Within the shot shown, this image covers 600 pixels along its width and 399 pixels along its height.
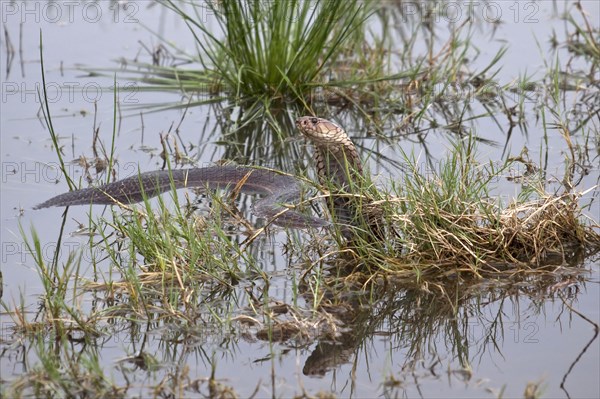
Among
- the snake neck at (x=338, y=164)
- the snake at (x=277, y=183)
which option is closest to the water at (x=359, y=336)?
the snake at (x=277, y=183)

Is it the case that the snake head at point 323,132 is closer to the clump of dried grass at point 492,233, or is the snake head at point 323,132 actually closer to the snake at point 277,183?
the snake at point 277,183

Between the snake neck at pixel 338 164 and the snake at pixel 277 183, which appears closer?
the snake at pixel 277 183

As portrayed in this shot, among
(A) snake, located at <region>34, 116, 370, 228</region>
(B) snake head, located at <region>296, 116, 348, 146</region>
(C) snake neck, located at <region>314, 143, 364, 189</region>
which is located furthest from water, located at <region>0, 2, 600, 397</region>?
(B) snake head, located at <region>296, 116, 348, 146</region>

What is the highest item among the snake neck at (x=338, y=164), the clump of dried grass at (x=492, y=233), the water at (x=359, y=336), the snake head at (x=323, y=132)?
the snake head at (x=323, y=132)

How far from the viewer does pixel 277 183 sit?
7.68 metres

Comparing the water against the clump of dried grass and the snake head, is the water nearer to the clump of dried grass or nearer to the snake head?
the clump of dried grass

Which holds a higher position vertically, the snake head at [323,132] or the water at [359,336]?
the snake head at [323,132]

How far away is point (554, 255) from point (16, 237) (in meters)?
2.92

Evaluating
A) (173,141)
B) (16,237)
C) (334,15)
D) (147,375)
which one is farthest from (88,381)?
(334,15)

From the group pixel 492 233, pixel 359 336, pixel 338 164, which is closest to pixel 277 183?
pixel 338 164

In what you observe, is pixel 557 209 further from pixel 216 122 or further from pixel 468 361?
pixel 216 122

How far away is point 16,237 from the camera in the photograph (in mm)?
6398

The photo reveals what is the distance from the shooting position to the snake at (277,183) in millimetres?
6230

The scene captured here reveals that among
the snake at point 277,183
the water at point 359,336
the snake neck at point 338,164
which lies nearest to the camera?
the water at point 359,336
